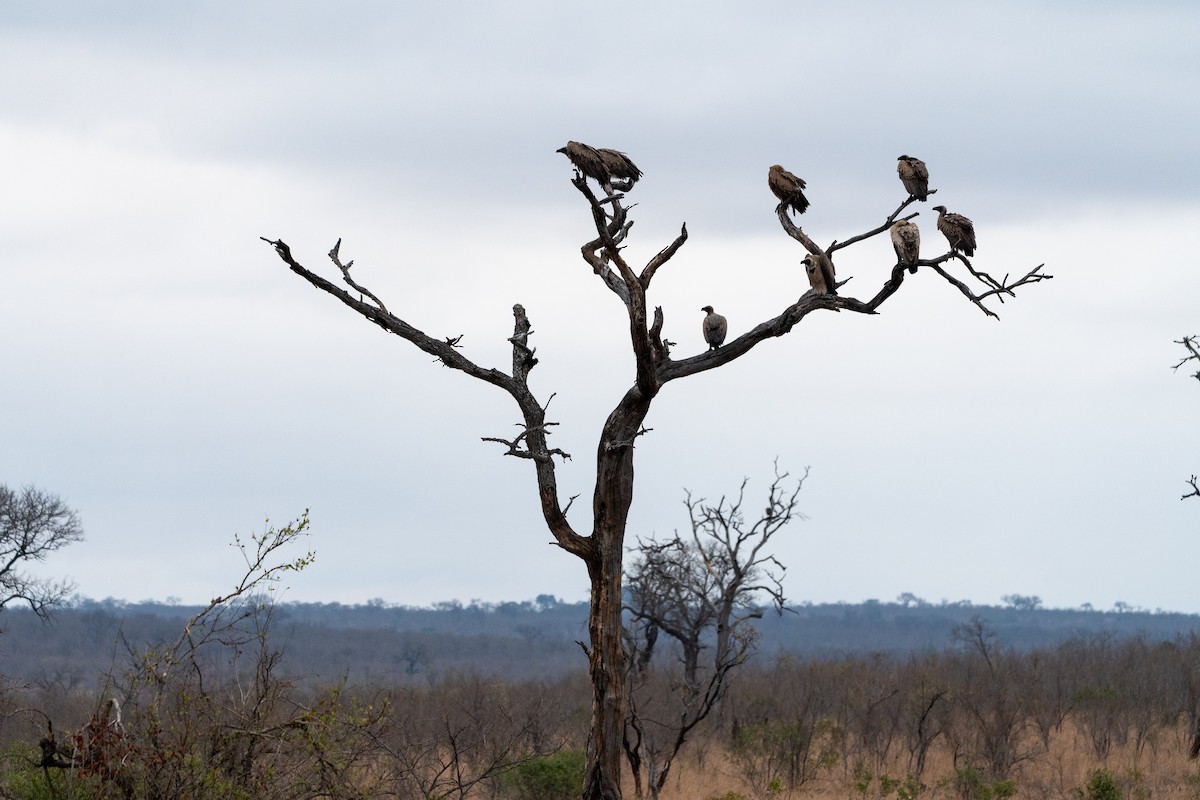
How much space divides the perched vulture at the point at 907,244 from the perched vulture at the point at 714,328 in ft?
11.3

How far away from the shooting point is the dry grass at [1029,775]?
17.7m

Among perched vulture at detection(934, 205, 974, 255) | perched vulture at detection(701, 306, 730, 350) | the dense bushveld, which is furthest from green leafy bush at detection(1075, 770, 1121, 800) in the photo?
perched vulture at detection(934, 205, 974, 255)

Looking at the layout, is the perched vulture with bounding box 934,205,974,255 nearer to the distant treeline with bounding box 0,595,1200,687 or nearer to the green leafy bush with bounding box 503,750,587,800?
the green leafy bush with bounding box 503,750,587,800

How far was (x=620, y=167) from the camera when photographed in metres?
9.02

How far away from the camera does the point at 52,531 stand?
131 feet

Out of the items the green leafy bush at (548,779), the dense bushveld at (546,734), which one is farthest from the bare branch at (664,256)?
the green leafy bush at (548,779)

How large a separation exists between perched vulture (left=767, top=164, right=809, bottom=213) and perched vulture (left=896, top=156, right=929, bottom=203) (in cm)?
77

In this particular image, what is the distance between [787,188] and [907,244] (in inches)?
45.3

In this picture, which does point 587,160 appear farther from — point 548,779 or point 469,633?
point 469,633

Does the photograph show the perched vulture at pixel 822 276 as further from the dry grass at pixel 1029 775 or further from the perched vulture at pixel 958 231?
the dry grass at pixel 1029 775

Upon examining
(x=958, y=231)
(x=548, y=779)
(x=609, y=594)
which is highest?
(x=958, y=231)

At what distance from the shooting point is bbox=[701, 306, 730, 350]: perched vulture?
491 inches

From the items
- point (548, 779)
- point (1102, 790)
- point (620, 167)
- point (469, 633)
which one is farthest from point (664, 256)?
point (469, 633)

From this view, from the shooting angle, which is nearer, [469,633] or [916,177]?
[916,177]
